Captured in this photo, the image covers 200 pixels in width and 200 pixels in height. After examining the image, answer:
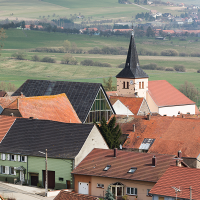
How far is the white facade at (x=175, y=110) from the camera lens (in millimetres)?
143312

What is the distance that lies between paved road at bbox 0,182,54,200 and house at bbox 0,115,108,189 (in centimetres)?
264

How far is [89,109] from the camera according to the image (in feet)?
276

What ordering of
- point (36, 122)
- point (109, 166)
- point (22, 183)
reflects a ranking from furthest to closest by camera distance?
1. point (36, 122)
2. point (22, 183)
3. point (109, 166)

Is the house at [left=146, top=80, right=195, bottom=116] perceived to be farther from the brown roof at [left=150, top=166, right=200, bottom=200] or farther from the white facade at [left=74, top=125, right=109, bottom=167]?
the brown roof at [left=150, top=166, right=200, bottom=200]

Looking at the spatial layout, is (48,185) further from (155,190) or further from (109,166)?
(155,190)

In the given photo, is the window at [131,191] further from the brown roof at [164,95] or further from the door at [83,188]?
the brown roof at [164,95]

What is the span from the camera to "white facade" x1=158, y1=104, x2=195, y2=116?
5642 inches

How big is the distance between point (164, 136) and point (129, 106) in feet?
96.6

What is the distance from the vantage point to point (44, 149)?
64375mm

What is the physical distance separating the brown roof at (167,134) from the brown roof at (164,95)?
5553 cm

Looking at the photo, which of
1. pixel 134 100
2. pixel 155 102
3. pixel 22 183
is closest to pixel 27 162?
pixel 22 183

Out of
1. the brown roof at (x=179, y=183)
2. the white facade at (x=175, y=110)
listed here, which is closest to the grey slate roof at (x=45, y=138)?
the brown roof at (x=179, y=183)

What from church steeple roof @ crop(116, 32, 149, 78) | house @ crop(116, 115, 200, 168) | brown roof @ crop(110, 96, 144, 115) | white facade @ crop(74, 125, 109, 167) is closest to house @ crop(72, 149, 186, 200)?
white facade @ crop(74, 125, 109, 167)

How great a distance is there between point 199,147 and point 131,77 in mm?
59813
